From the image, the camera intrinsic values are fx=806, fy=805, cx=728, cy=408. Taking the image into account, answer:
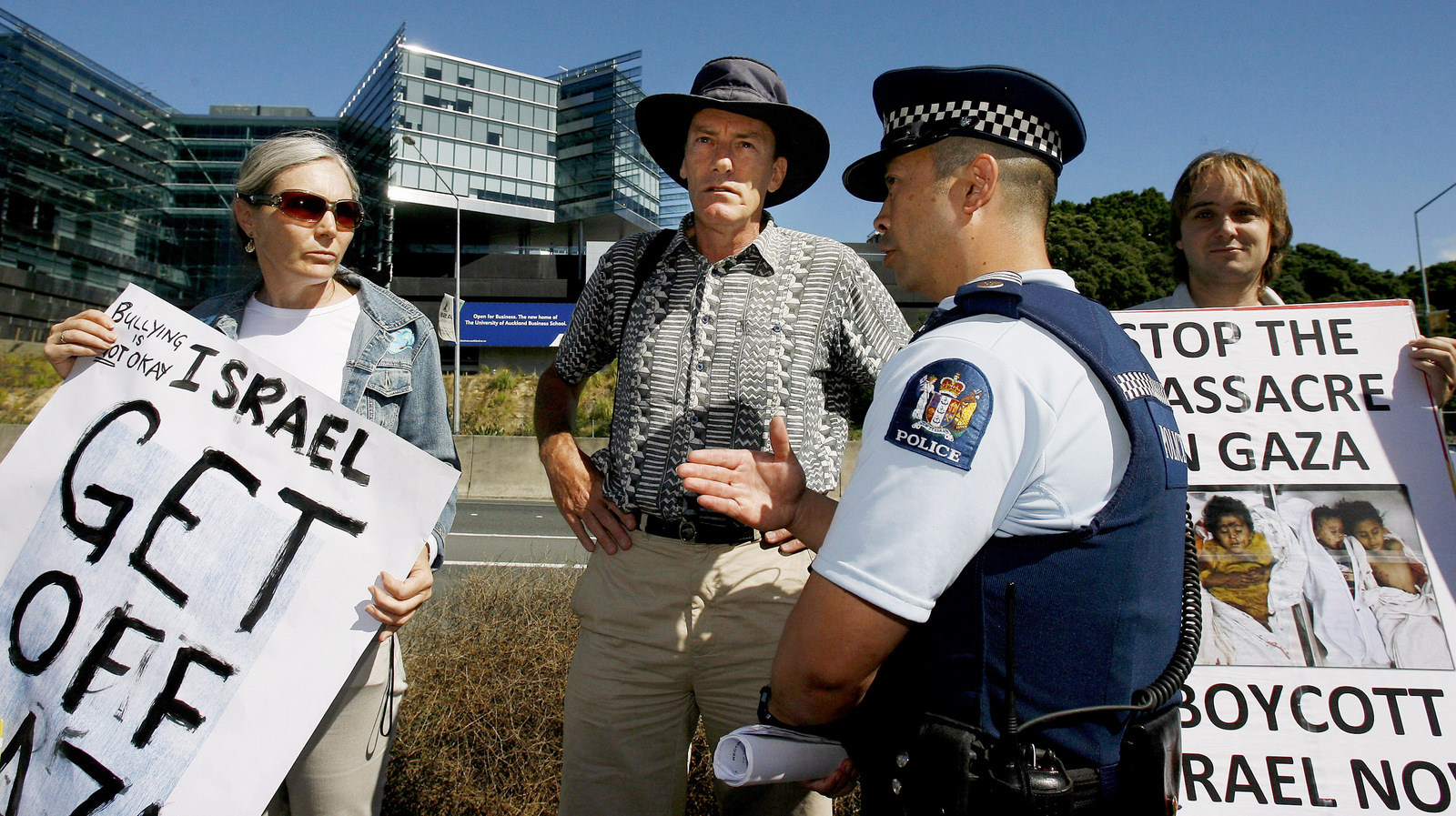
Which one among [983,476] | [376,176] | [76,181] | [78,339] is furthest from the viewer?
[376,176]

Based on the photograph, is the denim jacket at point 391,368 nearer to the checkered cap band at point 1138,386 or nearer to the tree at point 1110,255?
the checkered cap band at point 1138,386

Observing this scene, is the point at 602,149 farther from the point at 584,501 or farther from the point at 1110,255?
the point at 584,501

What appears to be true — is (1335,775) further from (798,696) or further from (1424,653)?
(798,696)

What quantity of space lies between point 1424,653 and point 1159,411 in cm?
154

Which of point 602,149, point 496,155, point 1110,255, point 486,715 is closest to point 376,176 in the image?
point 496,155

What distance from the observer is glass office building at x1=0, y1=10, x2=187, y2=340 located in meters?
48.0

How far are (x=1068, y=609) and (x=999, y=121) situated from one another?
0.93 meters

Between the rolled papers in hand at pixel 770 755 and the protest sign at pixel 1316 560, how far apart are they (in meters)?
1.36

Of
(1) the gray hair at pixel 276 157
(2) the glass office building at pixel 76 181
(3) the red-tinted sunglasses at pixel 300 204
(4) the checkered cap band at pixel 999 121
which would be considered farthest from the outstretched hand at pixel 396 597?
(2) the glass office building at pixel 76 181

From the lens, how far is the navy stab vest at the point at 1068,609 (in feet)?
4.06

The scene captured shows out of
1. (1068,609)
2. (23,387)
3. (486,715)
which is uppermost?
(1068,609)

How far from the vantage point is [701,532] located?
224 centimetres

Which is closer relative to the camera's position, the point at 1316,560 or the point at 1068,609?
the point at 1068,609

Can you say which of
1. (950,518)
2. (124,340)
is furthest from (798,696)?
(124,340)
